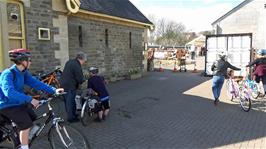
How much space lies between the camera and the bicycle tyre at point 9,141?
436cm

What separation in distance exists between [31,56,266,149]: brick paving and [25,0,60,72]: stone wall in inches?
109

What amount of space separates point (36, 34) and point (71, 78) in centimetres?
358

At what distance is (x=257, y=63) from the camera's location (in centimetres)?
943

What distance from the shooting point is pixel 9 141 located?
4.49 metres

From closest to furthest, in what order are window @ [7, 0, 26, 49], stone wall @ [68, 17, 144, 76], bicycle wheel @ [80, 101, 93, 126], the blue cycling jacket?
the blue cycling jacket, bicycle wheel @ [80, 101, 93, 126], window @ [7, 0, 26, 49], stone wall @ [68, 17, 144, 76]

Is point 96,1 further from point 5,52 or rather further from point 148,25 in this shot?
point 5,52

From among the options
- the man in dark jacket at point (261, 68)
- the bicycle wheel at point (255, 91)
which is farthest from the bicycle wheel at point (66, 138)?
the bicycle wheel at point (255, 91)

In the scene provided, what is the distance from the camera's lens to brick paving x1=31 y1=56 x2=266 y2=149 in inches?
225

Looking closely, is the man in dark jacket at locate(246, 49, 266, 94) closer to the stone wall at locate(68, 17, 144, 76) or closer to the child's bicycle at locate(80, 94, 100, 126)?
the child's bicycle at locate(80, 94, 100, 126)

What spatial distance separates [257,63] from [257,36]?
24874 millimetres

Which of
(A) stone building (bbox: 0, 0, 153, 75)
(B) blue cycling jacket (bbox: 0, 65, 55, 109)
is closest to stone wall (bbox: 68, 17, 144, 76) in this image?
(A) stone building (bbox: 0, 0, 153, 75)

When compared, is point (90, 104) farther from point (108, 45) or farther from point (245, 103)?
point (108, 45)

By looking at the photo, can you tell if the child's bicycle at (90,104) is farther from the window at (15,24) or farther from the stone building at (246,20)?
the stone building at (246,20)

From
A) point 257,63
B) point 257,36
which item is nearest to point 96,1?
point 257,63
